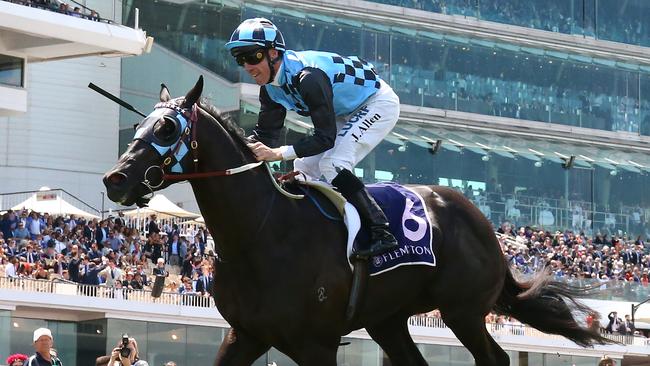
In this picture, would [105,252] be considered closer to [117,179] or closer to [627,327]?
[627,327]

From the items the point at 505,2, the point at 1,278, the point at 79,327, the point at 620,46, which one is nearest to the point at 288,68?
the point at 1,278

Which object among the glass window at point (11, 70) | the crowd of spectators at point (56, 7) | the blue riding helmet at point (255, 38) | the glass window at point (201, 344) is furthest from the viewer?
the glass window at point (11, 70)

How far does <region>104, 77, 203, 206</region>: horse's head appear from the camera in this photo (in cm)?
616

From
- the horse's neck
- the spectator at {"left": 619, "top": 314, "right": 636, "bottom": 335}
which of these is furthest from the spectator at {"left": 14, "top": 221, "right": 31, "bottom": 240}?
the horse's neck

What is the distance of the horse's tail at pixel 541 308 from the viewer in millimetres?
7707

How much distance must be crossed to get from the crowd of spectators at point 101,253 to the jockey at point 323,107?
47.6ft

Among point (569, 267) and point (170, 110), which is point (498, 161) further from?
Result: point (170, 110)

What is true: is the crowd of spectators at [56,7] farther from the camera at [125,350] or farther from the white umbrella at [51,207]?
the camera at [125,350]

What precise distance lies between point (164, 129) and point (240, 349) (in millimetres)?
1180

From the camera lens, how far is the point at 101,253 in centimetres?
2280

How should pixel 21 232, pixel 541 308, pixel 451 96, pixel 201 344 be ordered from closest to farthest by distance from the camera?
pixel 541 308
pixel 21 232
pixel 201 344
pixel 451 96

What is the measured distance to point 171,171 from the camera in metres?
6.35

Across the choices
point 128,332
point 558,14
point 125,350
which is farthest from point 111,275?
point 558,14

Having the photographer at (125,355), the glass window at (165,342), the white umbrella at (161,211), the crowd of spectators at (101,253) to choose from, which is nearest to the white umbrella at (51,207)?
the crowd of spectators at (101,253)
